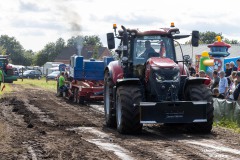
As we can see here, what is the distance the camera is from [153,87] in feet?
41.9

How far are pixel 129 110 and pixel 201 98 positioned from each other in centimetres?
171

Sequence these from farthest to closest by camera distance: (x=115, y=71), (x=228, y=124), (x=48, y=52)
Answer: (x=48, y=52)
(x=228, y=124)
(x=115, y=71)

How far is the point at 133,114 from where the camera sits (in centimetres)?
1225

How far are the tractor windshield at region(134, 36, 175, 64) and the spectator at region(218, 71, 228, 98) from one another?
3.73 meters

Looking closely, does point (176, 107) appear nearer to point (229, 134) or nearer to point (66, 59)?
point (229, 134)

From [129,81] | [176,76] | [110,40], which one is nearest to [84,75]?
[110,40]

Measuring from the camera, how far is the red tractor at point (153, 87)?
12.3 m

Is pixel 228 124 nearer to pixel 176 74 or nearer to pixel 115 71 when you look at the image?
pixel 176 74

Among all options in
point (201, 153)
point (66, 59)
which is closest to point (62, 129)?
point (201, 153)

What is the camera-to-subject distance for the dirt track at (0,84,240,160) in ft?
30.7

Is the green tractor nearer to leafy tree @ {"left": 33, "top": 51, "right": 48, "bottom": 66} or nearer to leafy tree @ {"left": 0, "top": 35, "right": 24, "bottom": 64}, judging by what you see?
leafy tree @ {"left": 33, "top": 51, "right": 48, "bottom": 66}

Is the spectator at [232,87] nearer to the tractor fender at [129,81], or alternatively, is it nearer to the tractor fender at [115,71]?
the tractor fender at [115,71]

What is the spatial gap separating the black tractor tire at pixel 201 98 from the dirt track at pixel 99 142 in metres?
0.26

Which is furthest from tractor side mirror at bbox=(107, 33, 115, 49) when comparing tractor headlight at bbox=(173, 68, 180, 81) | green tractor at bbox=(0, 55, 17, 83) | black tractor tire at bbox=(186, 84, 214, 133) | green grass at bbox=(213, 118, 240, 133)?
green tractor at bbox=(0, 55, 17, 83)
